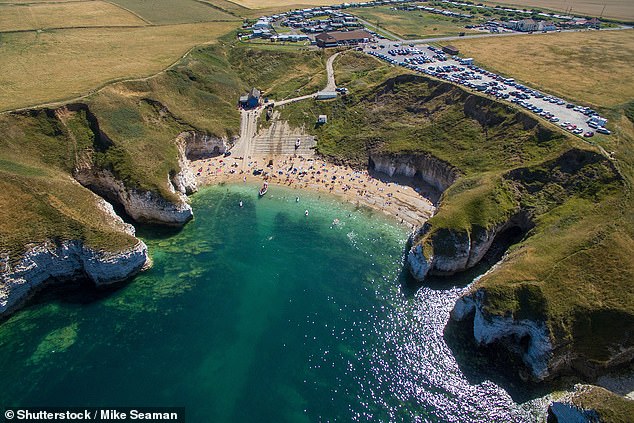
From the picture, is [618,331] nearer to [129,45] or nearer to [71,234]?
[71,234]

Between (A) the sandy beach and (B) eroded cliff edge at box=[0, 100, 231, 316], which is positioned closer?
(B) eroded cliff edge at box=[0, 100, 231, 316]

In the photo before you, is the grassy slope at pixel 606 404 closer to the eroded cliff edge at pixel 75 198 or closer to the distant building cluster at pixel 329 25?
the eroded cliff edge at pixel 75 198

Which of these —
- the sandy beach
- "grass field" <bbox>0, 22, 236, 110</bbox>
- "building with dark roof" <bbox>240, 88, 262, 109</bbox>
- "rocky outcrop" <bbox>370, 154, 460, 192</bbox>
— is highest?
"grass field" <bbox>0, 22, 236, 110</bbox>

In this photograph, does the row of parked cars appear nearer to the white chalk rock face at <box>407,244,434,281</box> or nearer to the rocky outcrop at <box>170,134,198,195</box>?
the white chalk rock face at <box>407,244,434,281</box>

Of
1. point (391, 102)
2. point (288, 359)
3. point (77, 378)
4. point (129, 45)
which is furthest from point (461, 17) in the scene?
point (77, 378)

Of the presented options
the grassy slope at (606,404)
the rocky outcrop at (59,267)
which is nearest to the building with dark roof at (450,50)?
the grassy slope at (606,404)

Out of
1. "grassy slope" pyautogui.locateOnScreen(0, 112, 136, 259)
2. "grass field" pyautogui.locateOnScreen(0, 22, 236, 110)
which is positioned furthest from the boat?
"grass field" pyautogui.locateOnScreen(0, 22, 236, 110)
